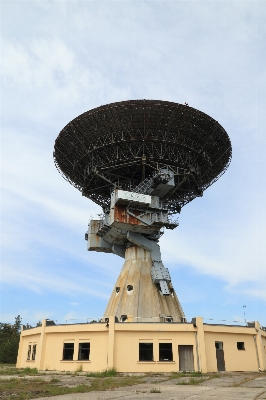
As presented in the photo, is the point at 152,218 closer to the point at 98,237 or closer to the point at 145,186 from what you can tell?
the point at 145,186

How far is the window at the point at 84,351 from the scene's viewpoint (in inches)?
1085

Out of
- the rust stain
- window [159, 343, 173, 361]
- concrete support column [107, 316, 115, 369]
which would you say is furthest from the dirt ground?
the rust stain

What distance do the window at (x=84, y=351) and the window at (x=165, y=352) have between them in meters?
5.73

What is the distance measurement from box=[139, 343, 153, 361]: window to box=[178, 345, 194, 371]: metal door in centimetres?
232

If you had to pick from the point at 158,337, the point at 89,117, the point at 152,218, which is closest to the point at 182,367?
the point at 158,337

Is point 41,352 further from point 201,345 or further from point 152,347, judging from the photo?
point 201,345

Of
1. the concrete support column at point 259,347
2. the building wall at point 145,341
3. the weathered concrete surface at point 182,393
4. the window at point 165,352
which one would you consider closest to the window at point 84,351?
the building wall at point 145,341

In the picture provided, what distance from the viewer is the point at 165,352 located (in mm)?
27016

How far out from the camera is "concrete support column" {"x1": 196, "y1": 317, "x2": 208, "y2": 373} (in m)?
26.3

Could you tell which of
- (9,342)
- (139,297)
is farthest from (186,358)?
(9,342)

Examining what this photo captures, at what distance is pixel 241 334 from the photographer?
1156 inches

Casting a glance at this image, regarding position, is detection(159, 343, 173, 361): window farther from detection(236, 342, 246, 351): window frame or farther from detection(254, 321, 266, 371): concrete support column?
detection(254, 321, 266, 371): concrete support column

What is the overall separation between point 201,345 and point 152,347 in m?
3.78

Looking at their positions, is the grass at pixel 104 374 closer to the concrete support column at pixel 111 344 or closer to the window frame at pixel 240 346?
the concrete support column at pixel 111 344
